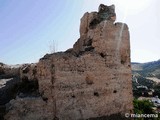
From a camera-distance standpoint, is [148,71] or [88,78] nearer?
[88,78]

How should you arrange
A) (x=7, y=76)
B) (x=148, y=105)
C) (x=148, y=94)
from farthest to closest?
(x=148, y=94), (x=148, y=105), (x=7, y=76)

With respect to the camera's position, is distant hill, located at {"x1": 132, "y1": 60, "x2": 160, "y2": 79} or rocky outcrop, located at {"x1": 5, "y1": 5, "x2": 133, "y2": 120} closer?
rocky outcrop, located at {"x1": 5, "y1": 5, "x2": 133, "y2": 120}

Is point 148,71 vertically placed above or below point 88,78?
above

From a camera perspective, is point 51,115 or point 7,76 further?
point 7,76

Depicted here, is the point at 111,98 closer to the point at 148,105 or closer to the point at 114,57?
the point at 114,57

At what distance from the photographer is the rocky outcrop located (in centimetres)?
952

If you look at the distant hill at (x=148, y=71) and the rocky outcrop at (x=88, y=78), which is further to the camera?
the distant hill at (x=148, y=71)

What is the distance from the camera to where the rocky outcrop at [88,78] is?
31.2 feet

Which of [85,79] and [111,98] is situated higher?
[85,79]

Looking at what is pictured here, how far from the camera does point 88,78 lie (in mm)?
10492

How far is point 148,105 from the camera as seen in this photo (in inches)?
1079

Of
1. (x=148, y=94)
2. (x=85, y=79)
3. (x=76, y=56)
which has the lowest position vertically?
(x=148, y=94)

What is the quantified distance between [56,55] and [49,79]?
86 cm

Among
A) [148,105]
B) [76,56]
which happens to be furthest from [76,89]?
[148,105]
